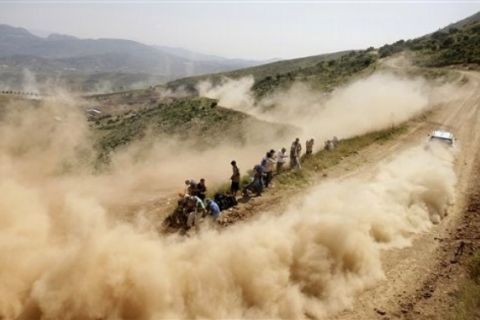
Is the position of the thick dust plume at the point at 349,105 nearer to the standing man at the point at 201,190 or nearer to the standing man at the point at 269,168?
the standing man at the point at 269,168

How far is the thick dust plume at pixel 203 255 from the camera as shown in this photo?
1233cm

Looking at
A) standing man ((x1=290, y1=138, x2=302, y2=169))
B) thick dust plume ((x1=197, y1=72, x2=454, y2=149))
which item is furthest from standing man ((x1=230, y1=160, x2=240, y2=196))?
thick dust plume ((x1=197, y1=72, x2=454, y2=149))

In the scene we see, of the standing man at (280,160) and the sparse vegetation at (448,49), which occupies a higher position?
the sparse vegetation at (448,49)

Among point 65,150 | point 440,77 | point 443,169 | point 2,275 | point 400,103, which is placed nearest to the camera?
point 2,275

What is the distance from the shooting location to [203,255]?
1441cm

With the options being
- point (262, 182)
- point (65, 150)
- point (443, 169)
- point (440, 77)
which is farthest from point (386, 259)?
point (440, 77)

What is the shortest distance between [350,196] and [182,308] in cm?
947

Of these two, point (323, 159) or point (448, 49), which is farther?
point (448, 49)

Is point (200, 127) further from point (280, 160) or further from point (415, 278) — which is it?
point (415, 278)

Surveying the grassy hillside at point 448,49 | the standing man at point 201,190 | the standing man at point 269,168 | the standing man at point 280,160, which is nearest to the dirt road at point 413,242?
the standing man at point 269,168

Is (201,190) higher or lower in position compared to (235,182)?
higher

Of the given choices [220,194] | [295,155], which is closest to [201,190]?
[220,194]

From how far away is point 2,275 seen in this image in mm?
12523

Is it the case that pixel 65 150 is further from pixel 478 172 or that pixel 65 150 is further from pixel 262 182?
pixel 478 172
